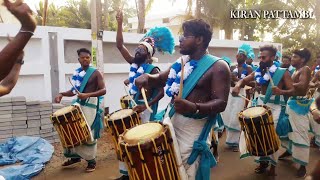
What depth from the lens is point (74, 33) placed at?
25.5 feet

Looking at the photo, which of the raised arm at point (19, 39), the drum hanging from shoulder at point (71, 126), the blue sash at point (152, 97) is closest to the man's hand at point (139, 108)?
the blue sash at point (152, 97)

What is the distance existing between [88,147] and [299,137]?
11.0 ft

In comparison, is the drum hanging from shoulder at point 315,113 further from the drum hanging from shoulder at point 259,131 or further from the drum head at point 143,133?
the drum head at point 143,133

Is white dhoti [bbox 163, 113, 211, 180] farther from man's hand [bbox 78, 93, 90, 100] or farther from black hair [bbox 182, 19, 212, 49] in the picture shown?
man's hand [bbox 78, 93, 90, 100]

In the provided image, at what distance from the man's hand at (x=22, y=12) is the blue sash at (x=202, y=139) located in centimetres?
151

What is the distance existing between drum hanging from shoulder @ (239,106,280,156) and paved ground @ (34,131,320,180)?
708 millimetres

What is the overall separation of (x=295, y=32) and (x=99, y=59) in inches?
726

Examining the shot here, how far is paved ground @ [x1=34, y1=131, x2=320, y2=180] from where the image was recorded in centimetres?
527

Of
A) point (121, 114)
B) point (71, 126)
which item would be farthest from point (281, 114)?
point (71, 126)

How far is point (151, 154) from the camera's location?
9.12 ft

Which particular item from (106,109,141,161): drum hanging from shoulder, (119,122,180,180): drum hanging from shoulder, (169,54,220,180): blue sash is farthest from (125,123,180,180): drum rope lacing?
(106,109,141,161): drum hanging from shoulder

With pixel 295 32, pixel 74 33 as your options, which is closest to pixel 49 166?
pixel 74 33

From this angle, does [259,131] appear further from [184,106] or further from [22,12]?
[22,12]

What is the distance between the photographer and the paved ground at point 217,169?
5270 millimetres
